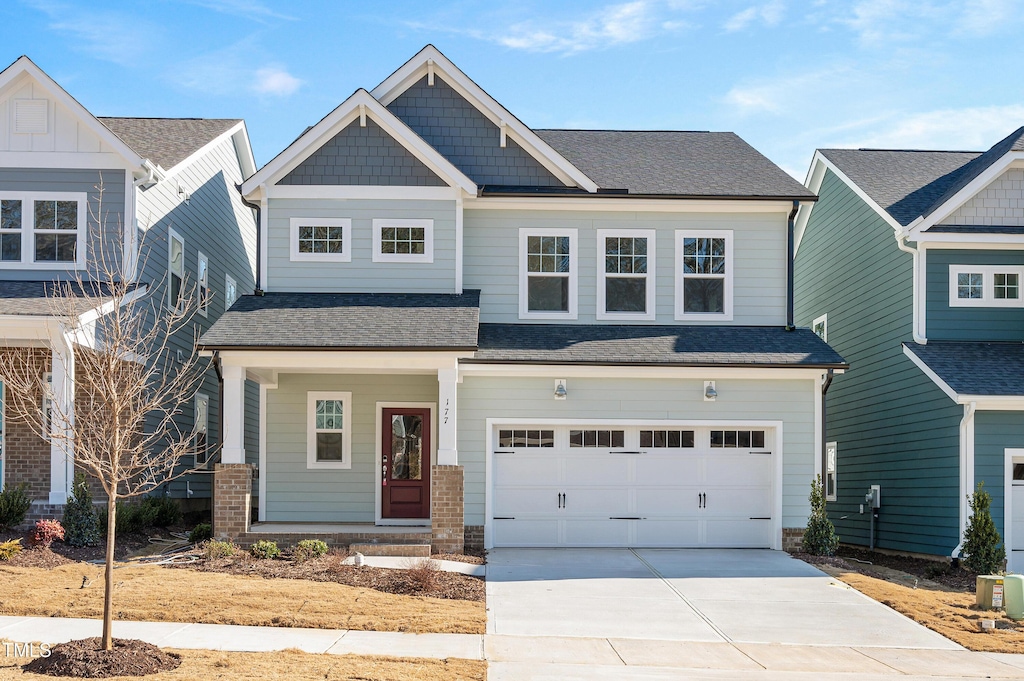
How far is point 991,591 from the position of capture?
1305 centimetres

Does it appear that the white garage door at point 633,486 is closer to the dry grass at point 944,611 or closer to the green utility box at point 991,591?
the dry grass at point 944,611

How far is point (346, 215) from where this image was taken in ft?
60.1

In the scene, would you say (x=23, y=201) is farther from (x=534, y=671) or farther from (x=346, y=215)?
(x=534, y=671)

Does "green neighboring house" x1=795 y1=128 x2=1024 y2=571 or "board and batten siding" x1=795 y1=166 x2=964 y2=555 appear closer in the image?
"green neighboring house" x1=795 y1=128 x2=1024 y2=571

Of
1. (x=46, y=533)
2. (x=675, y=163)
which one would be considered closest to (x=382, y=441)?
(x=46, y=533)

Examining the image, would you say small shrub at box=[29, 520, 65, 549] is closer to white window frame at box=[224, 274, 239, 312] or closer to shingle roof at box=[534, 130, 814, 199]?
white window frame at box=[224, 274, 239, 312]

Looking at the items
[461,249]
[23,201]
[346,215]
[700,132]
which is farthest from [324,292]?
[700,132]

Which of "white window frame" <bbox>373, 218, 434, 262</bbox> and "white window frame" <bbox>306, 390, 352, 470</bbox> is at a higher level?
"white window frame" <bbox>373, 218, 434, 262</bbox>

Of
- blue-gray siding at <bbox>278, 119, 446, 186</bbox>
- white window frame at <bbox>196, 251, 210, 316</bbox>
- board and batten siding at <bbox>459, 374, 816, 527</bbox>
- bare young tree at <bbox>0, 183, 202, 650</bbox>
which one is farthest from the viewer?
white window frame at <bbox>196, 251, 210, 316</bbox>

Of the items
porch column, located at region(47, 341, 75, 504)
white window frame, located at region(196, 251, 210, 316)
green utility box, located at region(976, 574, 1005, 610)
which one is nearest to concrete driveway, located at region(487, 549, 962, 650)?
green utility box, located at region(976, 574, 1005, 610)

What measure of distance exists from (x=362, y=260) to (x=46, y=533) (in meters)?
6.82

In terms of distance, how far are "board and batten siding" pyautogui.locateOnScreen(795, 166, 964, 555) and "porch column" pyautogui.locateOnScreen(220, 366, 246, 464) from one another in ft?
38.0

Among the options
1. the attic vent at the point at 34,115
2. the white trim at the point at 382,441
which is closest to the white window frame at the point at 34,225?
the attic vent at the point at 34,115

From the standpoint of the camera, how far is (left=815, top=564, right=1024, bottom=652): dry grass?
1165cm
